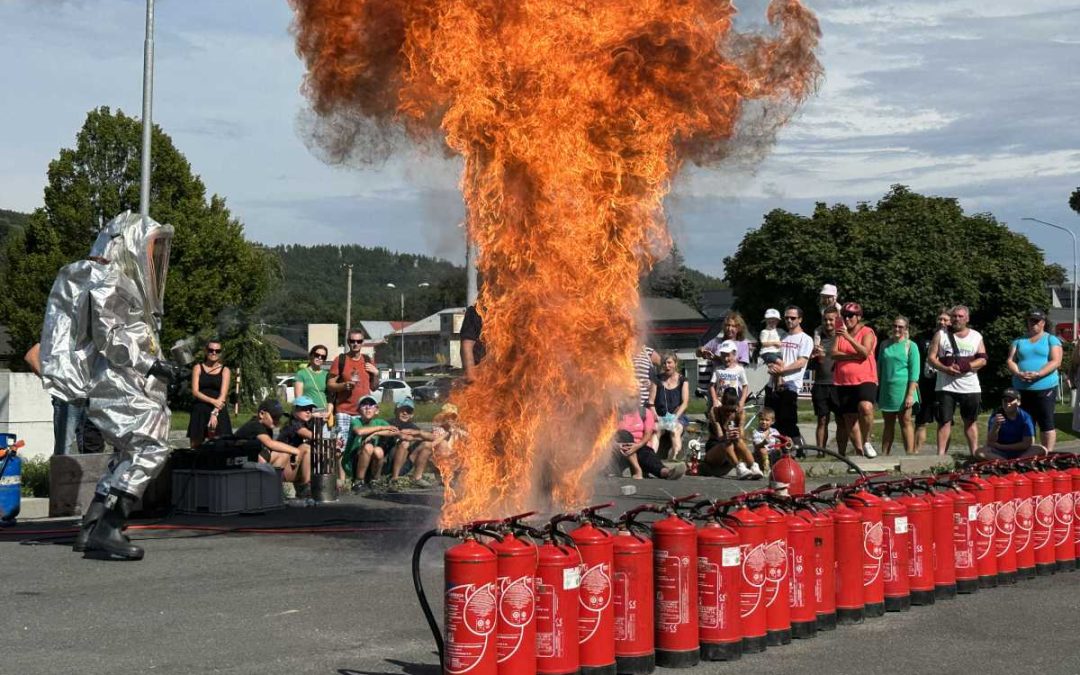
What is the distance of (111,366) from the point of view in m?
9.55

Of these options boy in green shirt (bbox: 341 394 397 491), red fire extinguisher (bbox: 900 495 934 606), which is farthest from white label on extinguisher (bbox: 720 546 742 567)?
boy in green shirt (bbox: 341 394 397 491)

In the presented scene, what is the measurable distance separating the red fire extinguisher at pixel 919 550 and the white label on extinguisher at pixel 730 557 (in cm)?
168

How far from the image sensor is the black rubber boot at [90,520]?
30.8ft

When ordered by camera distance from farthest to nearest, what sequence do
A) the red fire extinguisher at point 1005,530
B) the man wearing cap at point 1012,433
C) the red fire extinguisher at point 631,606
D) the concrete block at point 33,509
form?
the man wearing cap at point 1012,433 < the concrete block at point 33,509 < the red fire extinguisher at point 1005,530 < the red fire extinguisher at point 631,606

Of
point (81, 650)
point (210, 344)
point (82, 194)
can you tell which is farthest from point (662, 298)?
point (82, 194)

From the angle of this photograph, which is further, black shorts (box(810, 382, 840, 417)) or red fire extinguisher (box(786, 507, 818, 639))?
black shorts (box(810, 382, 840, 417))

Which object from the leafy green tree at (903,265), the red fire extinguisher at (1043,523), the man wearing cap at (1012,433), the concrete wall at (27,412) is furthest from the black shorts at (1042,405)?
the leafy green tree at (903,265)

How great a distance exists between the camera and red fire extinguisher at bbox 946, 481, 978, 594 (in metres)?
8.10

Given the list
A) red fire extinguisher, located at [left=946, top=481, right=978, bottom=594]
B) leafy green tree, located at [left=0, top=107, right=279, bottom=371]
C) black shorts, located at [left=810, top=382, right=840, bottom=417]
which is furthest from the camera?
leafy green tree, located at [left=0, top=107, right=279, bottom=371]

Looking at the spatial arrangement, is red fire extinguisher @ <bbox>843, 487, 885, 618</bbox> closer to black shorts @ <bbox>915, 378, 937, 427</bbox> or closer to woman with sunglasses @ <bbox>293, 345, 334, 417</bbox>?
woman with sunglasses @ <bbox>293, 345, 334, 417</bbox>

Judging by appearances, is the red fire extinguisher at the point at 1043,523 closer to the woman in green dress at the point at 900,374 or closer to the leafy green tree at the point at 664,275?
the leafy green tree at the point at 664,275

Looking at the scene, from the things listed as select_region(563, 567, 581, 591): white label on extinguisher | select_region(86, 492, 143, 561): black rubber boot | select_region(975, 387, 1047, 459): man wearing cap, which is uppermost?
select_region(975, 387, 1047, 459): man wearing cap

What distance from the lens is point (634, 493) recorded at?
13.3 meters

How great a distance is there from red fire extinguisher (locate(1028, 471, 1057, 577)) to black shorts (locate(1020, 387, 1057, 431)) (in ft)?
17.9
